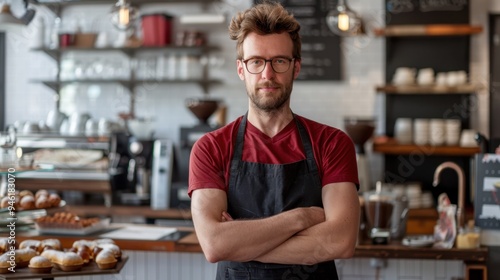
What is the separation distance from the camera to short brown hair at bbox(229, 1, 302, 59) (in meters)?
2.15

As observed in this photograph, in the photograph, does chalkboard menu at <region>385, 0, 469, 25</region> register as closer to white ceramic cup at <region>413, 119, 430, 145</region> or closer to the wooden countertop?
white ceramic cup at <region>413, 119, 430, 145</region>

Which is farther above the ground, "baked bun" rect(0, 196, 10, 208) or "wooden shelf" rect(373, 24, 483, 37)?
"wooden shelf" rect(373, 24, 483, 37)

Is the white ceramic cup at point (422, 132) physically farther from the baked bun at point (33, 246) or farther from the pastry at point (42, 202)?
the baked bun at point (33, 246)

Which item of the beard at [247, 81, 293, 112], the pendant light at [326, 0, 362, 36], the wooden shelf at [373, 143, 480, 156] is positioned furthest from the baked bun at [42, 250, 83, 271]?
the wooden shelf at [373, 143, 480, 156]

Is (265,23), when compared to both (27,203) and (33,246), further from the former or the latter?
(27,203)

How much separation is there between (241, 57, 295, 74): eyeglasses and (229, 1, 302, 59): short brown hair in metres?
0.06

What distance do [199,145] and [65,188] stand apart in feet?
10.9

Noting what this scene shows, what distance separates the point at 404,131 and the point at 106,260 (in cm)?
336

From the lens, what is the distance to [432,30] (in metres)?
5.45

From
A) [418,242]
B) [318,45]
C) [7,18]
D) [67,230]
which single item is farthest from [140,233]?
[318,45]

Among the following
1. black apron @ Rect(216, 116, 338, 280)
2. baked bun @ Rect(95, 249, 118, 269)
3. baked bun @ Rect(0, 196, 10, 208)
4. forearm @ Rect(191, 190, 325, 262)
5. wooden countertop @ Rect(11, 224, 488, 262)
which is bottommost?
wooden countertop @ Rect(11, 224, 488, 262)

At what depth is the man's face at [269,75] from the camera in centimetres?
213

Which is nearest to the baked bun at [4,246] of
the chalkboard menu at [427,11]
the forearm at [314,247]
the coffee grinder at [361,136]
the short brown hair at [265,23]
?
the forearm at [314,247]

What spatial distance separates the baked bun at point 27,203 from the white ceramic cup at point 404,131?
125 inches
